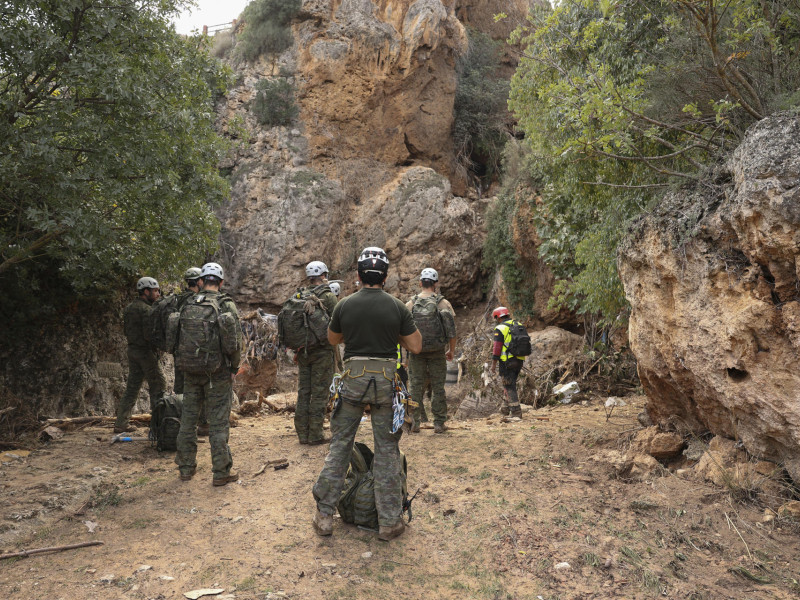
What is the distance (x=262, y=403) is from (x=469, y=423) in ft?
14.6

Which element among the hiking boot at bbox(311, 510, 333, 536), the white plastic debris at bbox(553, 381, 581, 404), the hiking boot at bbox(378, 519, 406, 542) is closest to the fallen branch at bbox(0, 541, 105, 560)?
the hiking boot at bbox(311, 510, 333, 536)

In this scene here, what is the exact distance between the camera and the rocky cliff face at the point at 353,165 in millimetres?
17938

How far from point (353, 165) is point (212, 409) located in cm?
1488

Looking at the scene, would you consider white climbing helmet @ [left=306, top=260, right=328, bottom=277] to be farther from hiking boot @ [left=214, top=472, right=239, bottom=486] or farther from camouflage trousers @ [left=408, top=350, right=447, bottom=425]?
hiking boot @ [left=214, top=472, right=239, bottom=486]

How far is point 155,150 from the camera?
6.39 metres

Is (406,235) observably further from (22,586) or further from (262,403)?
(22,586)

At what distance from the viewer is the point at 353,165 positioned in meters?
19.3

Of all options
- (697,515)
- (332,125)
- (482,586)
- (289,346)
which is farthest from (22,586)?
(332,125)

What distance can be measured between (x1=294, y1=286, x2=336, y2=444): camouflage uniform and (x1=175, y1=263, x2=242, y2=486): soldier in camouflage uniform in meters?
1.24

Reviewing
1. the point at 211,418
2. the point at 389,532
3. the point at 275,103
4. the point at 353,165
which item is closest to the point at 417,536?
the point at 389,532

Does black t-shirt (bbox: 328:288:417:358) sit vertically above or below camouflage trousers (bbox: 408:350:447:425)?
above

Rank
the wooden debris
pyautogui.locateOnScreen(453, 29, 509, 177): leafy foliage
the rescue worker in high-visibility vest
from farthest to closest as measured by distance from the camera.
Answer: pyautogui.locateOnScreen(453, 29, 509, 177): leafy foliage
the rescue worker in high-visibility vest
the wooden debris

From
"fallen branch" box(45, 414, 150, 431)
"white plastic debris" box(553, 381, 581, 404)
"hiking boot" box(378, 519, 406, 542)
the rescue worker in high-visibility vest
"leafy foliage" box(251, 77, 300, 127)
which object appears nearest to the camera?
"hiking boot" box(378, 519, 406, 542)

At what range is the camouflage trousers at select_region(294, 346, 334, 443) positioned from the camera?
7.02m
